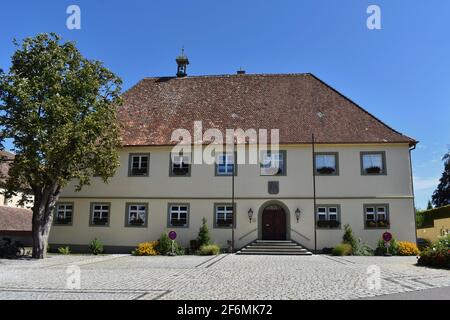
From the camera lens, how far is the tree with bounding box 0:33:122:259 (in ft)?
60.6

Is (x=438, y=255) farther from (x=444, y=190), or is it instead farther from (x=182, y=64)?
(x=444, y=190)

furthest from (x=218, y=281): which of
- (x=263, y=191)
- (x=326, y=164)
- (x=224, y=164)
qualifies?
(x=326, y=164)

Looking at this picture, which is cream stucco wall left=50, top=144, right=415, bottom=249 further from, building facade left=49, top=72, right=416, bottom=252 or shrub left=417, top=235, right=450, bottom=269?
shrub left=417, top=235, right=450, bottom=269

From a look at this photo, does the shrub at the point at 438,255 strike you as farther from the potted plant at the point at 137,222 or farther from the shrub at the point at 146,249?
the potted plant at the point at 137,222

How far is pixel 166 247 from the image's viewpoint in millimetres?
23062

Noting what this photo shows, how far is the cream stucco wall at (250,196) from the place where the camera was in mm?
23781

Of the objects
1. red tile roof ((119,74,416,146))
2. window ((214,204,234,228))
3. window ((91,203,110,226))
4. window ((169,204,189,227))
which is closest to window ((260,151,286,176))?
red tile roof ((119,74,416,146))

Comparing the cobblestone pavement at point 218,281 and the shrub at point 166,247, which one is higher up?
the shrub at point 166,247

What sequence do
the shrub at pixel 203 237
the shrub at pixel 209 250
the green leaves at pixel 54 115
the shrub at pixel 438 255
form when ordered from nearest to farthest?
1. the shrub at pixel 438 255
2. the green leaves at pixel 54 115
3. the shrub at pixel 209 250
4. the shrub at pixel 203 237

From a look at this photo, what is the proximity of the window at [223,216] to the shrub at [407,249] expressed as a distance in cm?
898

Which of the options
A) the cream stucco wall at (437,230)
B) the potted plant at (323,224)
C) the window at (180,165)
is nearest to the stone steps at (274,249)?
the potted plant at (323,224)

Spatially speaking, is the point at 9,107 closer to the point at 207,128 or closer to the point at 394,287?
the point at 207,128

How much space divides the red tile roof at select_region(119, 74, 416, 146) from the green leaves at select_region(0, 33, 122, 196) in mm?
4531

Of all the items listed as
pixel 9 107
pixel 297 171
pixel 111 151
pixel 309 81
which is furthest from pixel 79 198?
pixel 309 81
